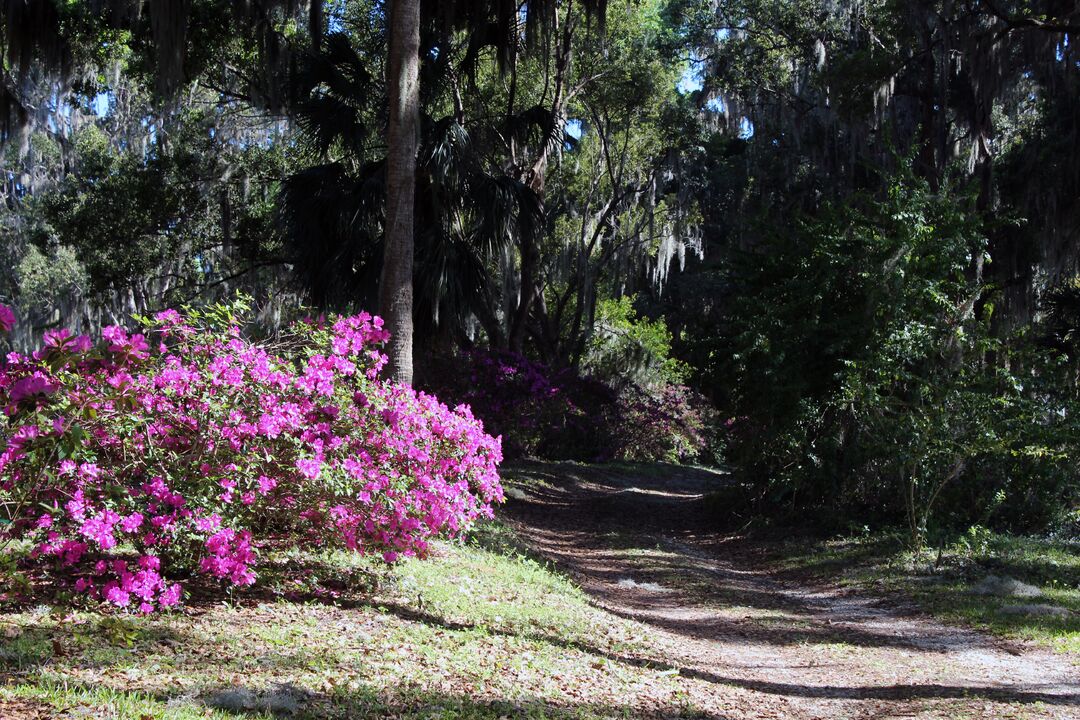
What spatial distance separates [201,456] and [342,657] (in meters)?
1.33

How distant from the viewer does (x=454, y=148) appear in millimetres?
12094

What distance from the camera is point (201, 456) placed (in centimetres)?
497

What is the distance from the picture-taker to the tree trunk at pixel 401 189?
8.17 m

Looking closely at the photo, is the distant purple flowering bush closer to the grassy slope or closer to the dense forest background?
the dense forest background

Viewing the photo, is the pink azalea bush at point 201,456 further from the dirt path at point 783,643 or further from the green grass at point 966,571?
the green grass at point 966,571

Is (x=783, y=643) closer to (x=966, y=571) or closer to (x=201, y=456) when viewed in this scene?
(x=966, y=571)

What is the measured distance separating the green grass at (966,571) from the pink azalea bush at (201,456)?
13.7ft

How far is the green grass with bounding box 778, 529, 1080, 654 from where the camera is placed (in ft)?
22.3

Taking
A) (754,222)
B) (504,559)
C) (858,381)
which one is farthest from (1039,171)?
(504,559)

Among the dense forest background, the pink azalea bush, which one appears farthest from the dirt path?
the pink azalea bush

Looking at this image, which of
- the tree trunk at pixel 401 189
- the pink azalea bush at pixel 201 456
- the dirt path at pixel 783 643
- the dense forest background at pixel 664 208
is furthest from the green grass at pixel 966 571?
the tree trunk at pixel 401 189

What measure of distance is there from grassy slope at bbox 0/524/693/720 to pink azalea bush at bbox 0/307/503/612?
294 mm

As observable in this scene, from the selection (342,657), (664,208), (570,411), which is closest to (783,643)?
(342,657)

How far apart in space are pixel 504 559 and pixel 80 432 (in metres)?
4.56
